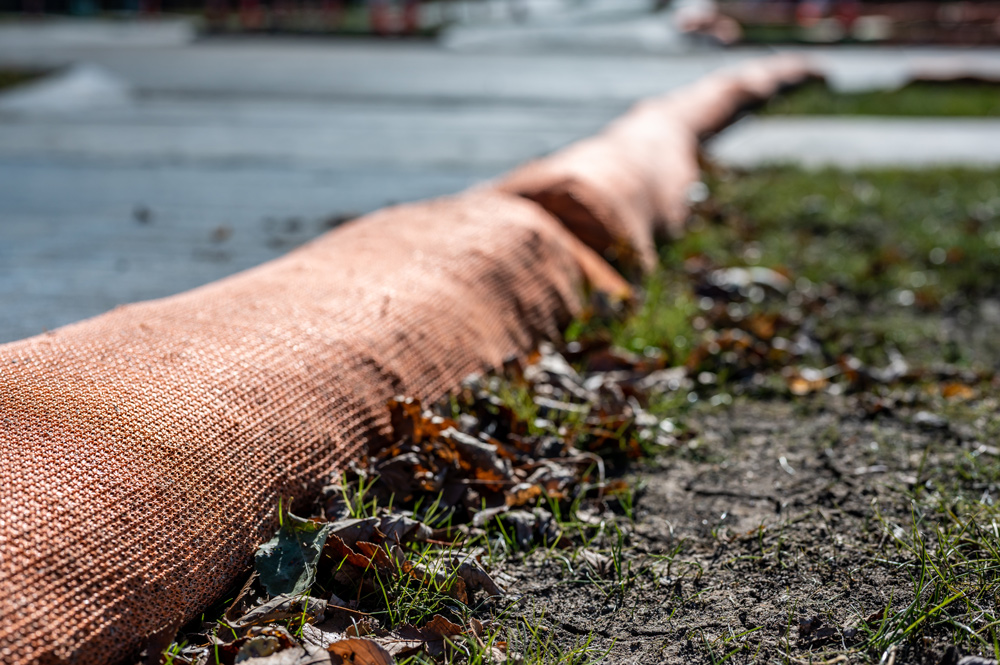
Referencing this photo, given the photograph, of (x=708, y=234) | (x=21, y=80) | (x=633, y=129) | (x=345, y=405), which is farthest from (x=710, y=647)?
(x=21, y=80)

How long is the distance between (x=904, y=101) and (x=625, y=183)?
6641 mm

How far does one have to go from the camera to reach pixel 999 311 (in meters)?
3.82

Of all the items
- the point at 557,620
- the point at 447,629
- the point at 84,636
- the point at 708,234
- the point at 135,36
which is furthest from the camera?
the point at 135,36

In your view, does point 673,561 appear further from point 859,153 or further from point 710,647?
point 859,153

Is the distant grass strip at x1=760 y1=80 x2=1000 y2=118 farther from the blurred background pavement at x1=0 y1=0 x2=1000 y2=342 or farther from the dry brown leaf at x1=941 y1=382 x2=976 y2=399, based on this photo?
the dry brown leaf at x1=941 y1=382 x2=976 y2=399

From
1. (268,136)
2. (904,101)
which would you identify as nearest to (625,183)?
(268,136)

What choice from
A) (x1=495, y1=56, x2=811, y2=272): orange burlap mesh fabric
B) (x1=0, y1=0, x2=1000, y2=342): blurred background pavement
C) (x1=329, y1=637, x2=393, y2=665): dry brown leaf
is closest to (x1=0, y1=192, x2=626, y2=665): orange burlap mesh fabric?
(x1=329, y1=637, x2=393, y2=665): dry brown leaf

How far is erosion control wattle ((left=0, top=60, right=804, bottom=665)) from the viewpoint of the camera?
1.56 m

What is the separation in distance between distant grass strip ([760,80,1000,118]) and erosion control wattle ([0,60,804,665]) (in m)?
6.85

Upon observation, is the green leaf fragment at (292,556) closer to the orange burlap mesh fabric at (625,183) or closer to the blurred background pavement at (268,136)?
the blurred background pavement at (268,136)

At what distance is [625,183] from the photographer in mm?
4336

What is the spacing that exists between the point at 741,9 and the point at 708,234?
24473 millimetres

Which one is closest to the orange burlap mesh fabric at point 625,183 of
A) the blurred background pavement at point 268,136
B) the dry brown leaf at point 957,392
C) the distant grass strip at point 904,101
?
the blurred background pavement at point 268,136

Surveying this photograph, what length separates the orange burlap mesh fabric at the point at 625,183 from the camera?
3.95 m
